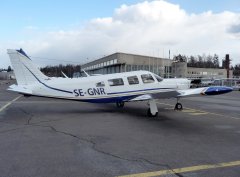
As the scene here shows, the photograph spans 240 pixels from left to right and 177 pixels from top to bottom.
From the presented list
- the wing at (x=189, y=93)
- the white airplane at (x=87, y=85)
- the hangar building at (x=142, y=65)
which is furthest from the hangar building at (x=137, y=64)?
the wing at (x=189, y=93)

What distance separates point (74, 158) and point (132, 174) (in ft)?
5.27

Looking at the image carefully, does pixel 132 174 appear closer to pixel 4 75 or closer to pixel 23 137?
pixel 23 137

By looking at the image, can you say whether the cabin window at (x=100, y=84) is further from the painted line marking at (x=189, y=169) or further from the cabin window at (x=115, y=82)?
the painted line marking at (x=189, y=169)

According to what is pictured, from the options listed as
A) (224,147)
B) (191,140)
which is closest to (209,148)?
(224,147)

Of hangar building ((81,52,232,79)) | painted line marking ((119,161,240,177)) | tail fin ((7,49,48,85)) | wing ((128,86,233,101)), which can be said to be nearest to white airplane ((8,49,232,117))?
tail fin ((7,49,48,85))

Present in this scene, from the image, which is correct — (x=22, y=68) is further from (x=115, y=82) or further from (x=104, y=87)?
Result: (x=115, y=82)

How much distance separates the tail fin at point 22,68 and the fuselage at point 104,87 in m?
0.43

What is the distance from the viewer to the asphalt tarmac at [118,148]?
211 inches

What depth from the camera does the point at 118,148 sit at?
276 inches

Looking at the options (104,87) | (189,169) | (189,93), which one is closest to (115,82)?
(104,87)

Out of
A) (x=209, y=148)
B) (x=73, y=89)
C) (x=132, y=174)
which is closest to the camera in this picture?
(x=132, y=174)

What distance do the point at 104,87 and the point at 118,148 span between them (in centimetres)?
708

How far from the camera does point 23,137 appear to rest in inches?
327

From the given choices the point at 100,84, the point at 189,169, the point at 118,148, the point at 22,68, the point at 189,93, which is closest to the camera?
the point at 189,169
